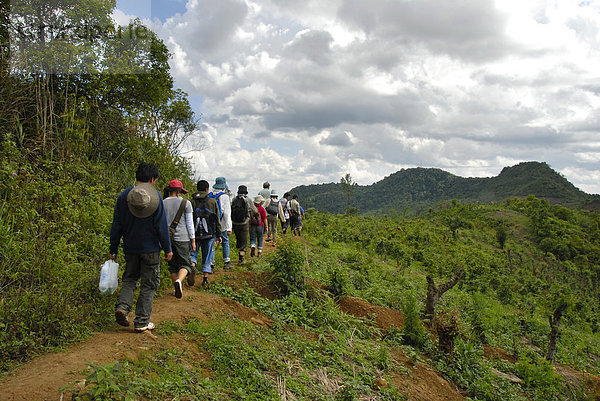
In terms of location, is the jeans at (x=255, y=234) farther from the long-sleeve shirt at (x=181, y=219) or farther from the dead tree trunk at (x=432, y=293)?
the dead tree trunk at (x=432, y=293)

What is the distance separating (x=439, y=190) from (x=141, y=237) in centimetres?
12073

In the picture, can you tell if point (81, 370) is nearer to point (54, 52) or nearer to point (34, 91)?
point (34, 91)

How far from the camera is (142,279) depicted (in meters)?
4.61

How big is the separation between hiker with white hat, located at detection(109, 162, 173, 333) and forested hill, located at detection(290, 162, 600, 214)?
225 ft

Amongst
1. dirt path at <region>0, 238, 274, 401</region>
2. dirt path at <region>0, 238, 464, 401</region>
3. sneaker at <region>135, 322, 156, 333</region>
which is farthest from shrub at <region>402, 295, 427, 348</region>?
sneaker at <region>135, 322, 156, 333</region>

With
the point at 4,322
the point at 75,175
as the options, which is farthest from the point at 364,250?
the point at 4,322

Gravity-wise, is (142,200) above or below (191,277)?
above

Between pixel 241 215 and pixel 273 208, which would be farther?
pixel 273 208

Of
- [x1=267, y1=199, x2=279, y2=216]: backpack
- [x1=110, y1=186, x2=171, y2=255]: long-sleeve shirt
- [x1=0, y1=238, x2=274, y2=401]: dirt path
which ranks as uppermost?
[x1=267, y1=199, x2=279, y2=216]: backpack

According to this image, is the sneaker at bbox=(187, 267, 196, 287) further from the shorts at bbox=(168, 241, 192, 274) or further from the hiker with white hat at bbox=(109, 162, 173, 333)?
the hiker with white hat at bbox=(109, 162, 173, 333)

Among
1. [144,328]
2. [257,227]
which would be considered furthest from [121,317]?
[257,227]

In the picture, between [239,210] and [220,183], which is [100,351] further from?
[239,210]

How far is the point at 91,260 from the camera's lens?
5766mm

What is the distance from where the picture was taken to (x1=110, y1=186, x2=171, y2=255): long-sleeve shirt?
15.0 ft
